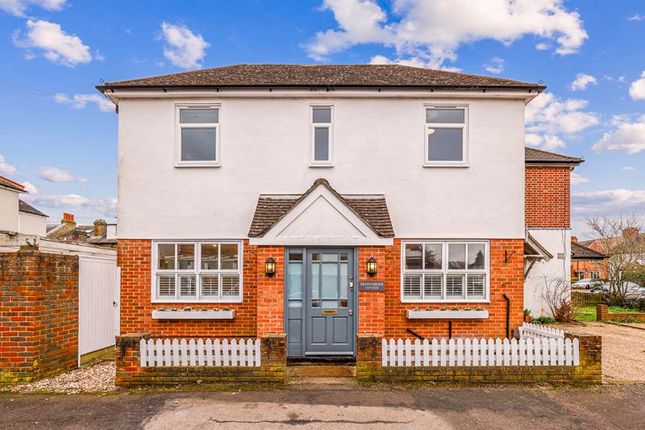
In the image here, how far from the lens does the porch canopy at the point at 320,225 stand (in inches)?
335

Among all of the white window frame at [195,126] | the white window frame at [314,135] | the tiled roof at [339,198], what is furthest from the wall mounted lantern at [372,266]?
the white window frame at [195,126]

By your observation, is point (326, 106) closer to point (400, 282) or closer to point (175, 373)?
point (400, 282)

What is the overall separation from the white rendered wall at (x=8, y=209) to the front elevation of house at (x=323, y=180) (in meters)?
16.1

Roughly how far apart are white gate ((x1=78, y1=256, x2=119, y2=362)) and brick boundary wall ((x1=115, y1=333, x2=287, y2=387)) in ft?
6.49

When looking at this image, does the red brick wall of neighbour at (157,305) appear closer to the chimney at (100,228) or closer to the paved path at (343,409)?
the paved path at (343,409)

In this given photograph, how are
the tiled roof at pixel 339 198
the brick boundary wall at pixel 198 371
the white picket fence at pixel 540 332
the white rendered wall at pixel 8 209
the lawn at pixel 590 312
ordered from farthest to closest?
the white rendered wall at pixel 8 209 < the lawn at pixel 590 312 < the tiled roof at pixel 339 198 < the white picket fence at pixel 540 332 < the brick boundary wall at pixel 198 371

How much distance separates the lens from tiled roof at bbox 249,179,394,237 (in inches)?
339

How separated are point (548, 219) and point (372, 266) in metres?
9.48

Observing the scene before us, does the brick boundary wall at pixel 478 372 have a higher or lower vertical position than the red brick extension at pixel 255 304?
lower

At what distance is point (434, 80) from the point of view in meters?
9.79

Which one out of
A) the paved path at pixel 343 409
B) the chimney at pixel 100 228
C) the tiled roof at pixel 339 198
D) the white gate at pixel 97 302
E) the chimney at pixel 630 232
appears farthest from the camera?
the chimney at pixel 100 228

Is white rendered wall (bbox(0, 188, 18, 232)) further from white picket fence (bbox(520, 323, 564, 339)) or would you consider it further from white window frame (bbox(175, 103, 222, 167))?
white picket fence (bbox(520, 323, 564, 339))

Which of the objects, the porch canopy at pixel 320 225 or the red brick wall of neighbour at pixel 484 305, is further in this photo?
the red brick wall of neighbour at pixel 484 305

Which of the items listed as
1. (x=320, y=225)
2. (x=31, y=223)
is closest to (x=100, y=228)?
(x=31, y=223)
